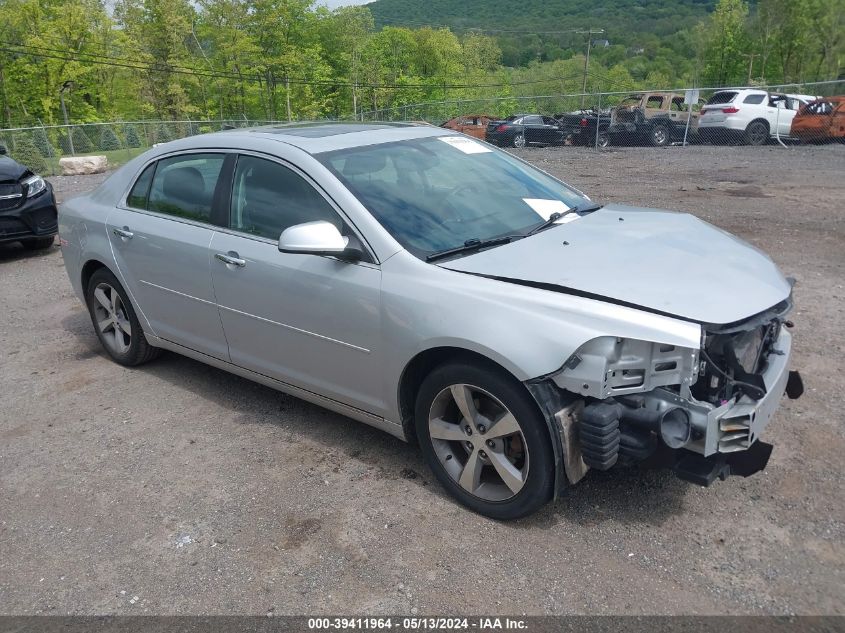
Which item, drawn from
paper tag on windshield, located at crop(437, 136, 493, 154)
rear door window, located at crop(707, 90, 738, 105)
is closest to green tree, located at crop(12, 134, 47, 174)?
rear door window, located at crop(707, 90, 738, 105)

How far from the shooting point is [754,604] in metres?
2.56

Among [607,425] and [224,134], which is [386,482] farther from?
[224,134]

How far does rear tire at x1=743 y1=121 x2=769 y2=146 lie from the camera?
825 inches

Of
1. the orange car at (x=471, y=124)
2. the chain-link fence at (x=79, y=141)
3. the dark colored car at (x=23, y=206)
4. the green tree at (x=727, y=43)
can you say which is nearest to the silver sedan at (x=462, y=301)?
the dark colored car at (x=23, y=206)

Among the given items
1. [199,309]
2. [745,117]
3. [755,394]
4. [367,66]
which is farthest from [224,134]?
[367,66]

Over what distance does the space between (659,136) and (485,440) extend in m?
21.9

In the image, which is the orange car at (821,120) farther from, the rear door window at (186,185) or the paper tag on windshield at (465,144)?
the rear door window at (186,185)

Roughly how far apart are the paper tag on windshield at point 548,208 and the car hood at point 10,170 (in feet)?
25.1

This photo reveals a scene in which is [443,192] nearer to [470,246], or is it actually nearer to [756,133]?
[470,246]

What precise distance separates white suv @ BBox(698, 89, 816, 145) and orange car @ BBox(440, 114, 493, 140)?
8.41 metres

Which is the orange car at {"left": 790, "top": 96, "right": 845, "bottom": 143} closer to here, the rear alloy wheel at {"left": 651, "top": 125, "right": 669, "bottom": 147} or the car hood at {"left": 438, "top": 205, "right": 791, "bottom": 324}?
the rear alloy wheel at {"left": 651, "top": 125, "right": 669, "bottom": 147}

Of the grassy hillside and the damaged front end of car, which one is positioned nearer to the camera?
the damaged front end of car

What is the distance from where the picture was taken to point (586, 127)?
22.9 meters

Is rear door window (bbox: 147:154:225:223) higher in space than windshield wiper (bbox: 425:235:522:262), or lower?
higher
